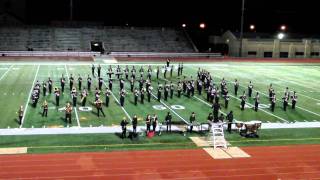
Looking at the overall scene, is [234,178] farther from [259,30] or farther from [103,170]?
[259,30]

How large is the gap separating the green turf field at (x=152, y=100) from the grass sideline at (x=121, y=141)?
91.3 inches

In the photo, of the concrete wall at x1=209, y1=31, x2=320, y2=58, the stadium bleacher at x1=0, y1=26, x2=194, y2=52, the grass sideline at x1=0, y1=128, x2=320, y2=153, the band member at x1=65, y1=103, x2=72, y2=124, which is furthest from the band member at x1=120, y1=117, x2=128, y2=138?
the concrete wall at x1=209, y1=31, x2=320, y2=58

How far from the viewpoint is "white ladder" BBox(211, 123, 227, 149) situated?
17.9 metres

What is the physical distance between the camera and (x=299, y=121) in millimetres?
23141

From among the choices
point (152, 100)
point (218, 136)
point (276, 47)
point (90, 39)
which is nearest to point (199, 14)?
point (276, 47)

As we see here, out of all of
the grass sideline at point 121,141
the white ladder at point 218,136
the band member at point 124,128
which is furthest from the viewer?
the band member at point 124,128

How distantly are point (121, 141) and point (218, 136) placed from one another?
3.83m

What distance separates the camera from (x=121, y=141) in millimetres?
18516

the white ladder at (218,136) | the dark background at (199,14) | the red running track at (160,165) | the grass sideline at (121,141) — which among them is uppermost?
the dark background at (199,14)

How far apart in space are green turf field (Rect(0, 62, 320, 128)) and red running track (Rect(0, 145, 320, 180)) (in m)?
5.16

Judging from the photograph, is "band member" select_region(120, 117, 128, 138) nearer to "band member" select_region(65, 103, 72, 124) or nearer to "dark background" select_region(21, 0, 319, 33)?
"band member" select_region(65, 103, 72, 124)

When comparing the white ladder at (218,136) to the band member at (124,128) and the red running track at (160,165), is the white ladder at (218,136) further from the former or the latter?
the band member at (124,128)

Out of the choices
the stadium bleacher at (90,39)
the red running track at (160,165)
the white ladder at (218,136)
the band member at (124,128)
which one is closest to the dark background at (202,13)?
the stadium bleacher at (90,39)

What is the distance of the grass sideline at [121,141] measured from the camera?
1739cm
